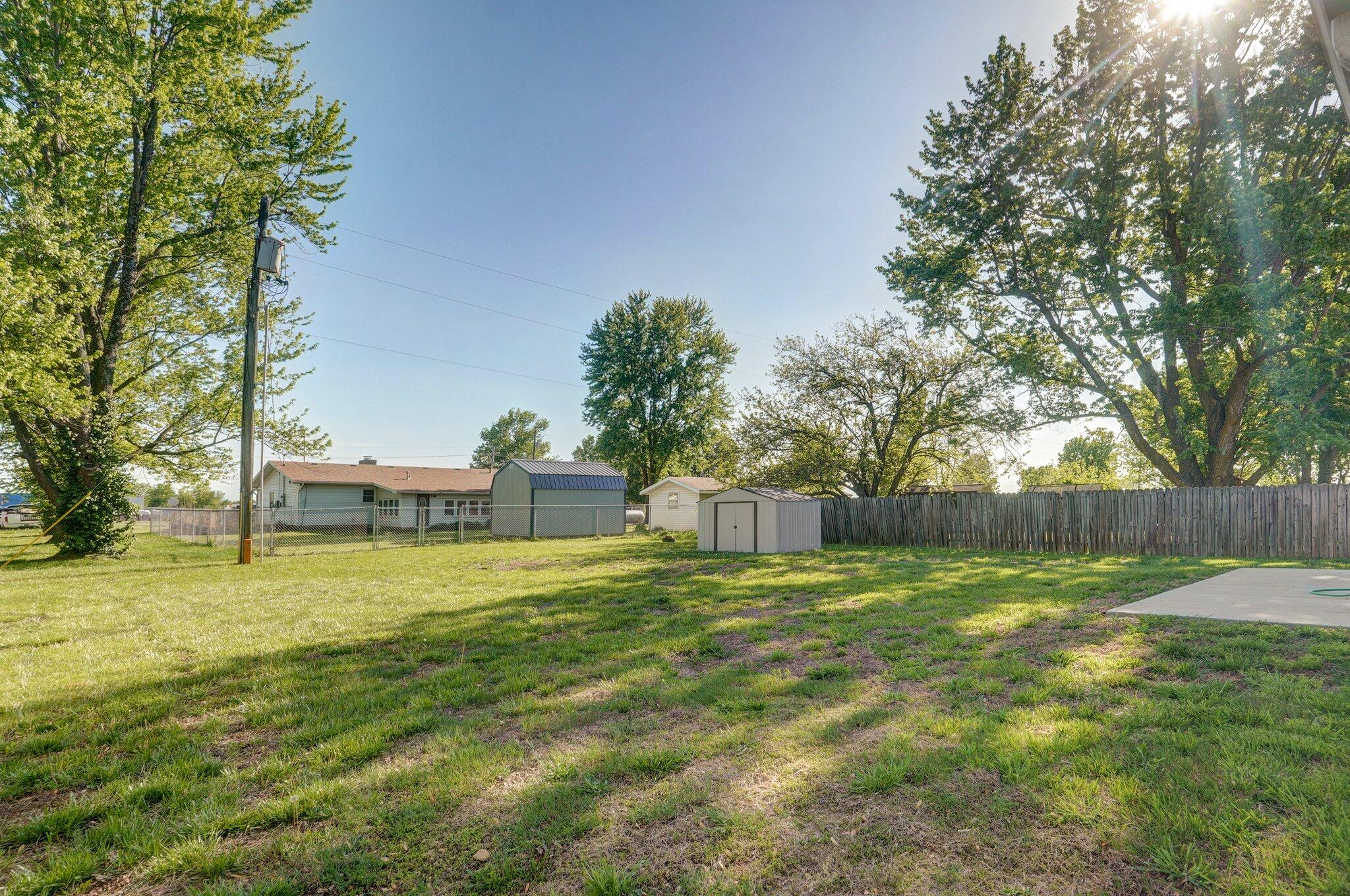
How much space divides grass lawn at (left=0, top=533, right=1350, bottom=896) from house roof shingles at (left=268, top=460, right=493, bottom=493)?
94.8 feet

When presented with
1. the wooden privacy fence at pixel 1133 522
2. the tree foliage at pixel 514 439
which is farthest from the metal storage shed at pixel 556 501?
the tree foliage at pixel 514 439

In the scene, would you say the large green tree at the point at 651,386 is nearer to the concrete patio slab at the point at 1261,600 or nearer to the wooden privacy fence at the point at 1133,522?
the wooden privacy fence at the point at 1133,522

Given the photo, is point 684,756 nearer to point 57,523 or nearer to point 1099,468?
point 57,523

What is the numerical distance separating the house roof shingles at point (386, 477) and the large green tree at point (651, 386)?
8.75 m

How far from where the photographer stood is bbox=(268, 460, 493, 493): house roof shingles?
3312 cm

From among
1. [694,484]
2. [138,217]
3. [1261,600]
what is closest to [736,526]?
[1261,600]

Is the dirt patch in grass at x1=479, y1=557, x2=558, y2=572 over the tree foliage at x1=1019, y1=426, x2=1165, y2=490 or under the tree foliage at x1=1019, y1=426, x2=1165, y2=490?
under

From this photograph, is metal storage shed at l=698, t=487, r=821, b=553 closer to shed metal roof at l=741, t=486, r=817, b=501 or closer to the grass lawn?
shed metal roof at l=741, t=486, r=817, b=501

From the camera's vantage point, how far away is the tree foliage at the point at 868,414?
65.2 ft

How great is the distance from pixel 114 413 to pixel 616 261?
1505 centimetres

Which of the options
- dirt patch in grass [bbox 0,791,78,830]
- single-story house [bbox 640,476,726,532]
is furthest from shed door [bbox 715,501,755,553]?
single-story house [bbox 640,476,726,532]

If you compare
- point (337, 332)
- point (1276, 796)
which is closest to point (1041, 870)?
point (1276, 796)

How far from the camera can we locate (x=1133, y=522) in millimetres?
13852

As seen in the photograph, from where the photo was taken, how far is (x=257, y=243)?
12.7 metres
